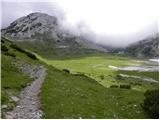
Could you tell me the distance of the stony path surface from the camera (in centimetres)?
2677

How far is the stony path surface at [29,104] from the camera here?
26769 millimetres

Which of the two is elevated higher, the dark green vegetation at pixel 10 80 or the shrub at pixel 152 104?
the dark green vegetation at pixel 10 80

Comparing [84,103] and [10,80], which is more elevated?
[10,80]

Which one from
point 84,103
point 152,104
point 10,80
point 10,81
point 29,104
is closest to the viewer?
point 29,104

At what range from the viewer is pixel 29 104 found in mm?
30781

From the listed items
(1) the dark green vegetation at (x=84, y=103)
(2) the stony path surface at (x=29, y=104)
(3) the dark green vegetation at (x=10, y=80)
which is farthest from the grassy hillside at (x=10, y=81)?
(1) the dark green vegetation at (x=84, y=103)

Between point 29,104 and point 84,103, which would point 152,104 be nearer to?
point 84,103

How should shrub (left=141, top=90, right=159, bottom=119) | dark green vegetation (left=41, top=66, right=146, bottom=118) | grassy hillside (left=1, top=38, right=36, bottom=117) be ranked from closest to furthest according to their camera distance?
1. dark green vegetation (left=41, top=66, right=146, bottom=118)
2. grassy hillside (left=1, top=38, right=36, bottom=117)
3. shrub (left=141, top=90, right=159, bottom=119)

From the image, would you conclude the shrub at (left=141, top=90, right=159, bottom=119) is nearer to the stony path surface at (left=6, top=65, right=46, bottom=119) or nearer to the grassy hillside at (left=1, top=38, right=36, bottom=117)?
the stony path surface at (left=6, top=65, right=46, bottom=119)

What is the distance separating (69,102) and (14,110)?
640 centimetres

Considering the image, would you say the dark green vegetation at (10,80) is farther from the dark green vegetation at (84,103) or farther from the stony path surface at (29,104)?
the dark green vegetation at (84,103)

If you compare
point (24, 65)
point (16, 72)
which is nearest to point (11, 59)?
point (24, 65)

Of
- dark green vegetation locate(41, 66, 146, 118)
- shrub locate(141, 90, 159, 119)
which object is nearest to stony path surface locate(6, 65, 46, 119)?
dark green vegetation locate(41, 66, 146, 118)

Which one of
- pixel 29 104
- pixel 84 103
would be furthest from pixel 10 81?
pixel 84 103
